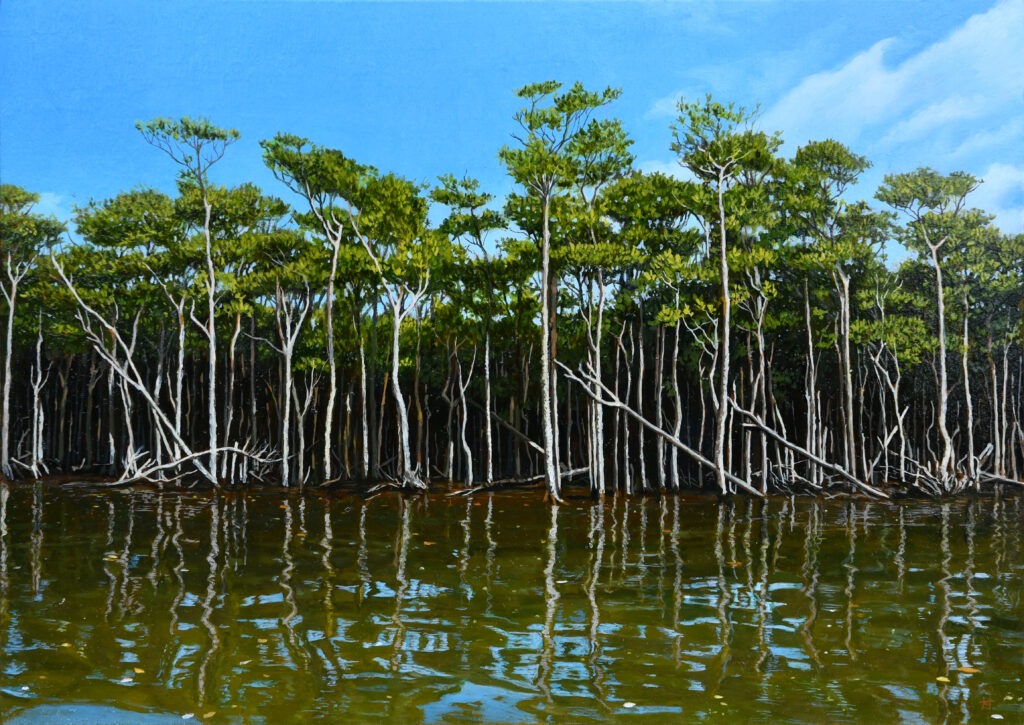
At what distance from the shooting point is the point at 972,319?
3275 cm

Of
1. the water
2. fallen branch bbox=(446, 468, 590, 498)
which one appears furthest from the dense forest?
the water

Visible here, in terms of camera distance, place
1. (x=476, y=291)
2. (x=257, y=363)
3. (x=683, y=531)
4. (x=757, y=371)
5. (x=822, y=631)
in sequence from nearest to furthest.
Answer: (x=822, y=631), (x=683, y=531), (x=476, y=291), (x=757, y=371), (x=257, y=363)

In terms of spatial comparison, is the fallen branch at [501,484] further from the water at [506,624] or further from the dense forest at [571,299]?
the water at [506,624]

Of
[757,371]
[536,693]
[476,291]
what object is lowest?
[536,693]

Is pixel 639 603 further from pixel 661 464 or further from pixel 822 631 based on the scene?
pixel 661 464

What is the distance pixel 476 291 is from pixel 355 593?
21672mm

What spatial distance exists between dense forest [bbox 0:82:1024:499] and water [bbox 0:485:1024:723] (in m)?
10.2

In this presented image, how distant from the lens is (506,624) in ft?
28.5

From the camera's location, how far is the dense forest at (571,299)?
90.4 feet

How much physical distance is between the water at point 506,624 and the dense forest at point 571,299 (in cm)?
1020

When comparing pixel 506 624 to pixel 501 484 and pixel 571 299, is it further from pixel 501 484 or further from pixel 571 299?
pixel 571 299

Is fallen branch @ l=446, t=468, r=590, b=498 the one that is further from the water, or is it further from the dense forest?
the water

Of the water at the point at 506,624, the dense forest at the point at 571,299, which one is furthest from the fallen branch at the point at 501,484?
the water at the point at 506,624

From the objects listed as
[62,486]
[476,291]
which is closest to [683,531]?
[476,291]
